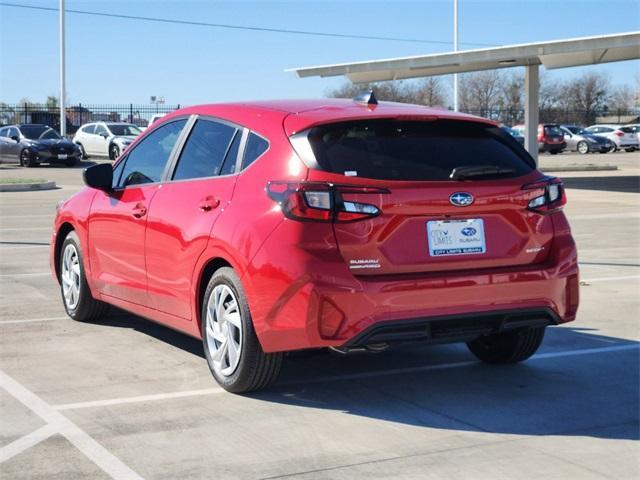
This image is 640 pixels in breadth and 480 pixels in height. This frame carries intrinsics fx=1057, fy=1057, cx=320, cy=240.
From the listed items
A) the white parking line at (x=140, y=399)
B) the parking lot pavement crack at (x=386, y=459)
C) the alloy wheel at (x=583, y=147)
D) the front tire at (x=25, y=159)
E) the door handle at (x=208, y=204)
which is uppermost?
the alloy wheel at (x=583, y=147)

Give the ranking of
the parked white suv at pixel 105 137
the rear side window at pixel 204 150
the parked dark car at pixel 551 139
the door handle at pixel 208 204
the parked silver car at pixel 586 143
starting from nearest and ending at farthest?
the door handle at pixel 208 204, the rear side window at pixel 204 150, the parked white suv at pixel 105 137, the parked dark car at pixel 551 139, the parked silver car at pixel 586 143

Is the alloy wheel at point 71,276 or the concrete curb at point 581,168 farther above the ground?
the concrete curb at point 581,168

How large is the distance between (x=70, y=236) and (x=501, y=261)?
382 centimetres

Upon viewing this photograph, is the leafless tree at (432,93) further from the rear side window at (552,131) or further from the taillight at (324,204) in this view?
the taillight at (324,204)

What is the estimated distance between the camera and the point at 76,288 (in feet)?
27.1

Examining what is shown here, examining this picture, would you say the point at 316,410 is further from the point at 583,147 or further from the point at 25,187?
the point at 583,147

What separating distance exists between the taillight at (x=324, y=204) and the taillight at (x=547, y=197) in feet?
3.44

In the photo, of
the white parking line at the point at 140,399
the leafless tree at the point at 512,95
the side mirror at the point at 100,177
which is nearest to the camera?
the white parking line at the point at 140,399

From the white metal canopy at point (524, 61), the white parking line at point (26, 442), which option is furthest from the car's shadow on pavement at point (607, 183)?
the white parking line at point (26, 442)

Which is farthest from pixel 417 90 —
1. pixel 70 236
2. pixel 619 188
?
pixel 70 236

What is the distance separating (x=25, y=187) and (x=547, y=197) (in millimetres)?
21185

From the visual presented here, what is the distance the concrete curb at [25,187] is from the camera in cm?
2514

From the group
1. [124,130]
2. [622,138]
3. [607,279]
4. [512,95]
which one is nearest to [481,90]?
[512,95]

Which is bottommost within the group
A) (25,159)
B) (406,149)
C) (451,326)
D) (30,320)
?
(30,320)
